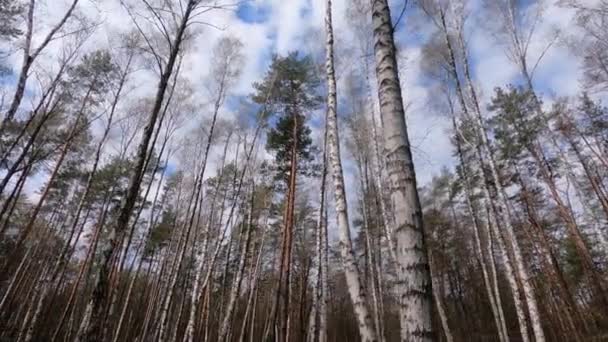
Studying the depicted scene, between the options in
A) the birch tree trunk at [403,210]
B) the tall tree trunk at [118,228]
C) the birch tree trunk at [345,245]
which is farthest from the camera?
the birch tree trunk at [345,245]

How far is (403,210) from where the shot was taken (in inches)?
80.0

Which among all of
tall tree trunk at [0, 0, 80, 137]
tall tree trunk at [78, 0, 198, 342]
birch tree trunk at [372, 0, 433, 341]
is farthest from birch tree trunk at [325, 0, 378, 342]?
tall tree trunk at [0, 0, 80, 137]

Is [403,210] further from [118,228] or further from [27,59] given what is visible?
→ [27,59]

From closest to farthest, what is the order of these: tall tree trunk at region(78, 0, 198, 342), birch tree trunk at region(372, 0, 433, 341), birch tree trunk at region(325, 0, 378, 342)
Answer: birch tree trunk at region(372, 0, 433, 341) < tall tree trunk at region(78, 0, 198, 342) < birch tree trunk at region(325, 0, 378, 342)

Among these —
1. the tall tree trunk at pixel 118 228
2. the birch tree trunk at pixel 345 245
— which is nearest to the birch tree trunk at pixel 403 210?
the birch tree trunk at pixel 345 245

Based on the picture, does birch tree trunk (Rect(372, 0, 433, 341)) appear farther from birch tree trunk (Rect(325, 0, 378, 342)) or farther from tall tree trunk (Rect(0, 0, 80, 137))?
tall tree trunk (Rect(0, 0, 80, 137))

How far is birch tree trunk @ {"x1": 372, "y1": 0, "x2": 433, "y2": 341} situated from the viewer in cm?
175

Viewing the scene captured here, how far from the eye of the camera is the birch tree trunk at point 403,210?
1751mm

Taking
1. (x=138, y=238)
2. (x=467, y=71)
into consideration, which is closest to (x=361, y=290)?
(x=467, y=71)

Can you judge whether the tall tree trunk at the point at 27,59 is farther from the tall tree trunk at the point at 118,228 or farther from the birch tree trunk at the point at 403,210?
the birch tree trunk at the point at 403,210

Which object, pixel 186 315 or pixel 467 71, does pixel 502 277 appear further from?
pixel 186 315

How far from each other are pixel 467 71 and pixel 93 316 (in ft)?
38.0

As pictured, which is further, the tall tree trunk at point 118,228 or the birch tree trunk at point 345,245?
the birch tree trunk at point 345,245

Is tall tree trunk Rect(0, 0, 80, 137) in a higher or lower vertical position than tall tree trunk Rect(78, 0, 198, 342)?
higher
